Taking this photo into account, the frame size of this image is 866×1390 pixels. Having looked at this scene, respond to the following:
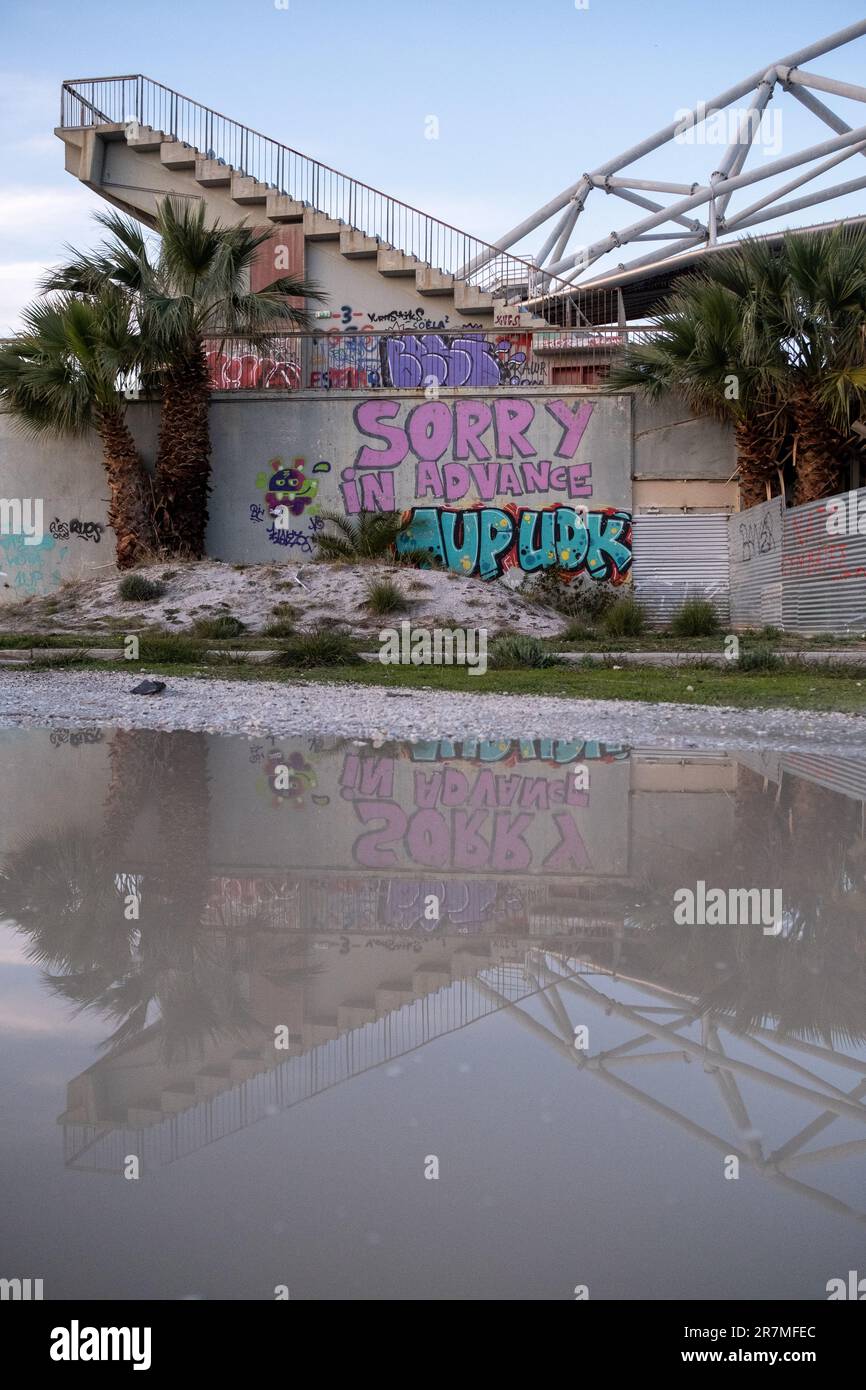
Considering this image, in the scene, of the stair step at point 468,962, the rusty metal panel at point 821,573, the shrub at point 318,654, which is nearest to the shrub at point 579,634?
the rusty metal panel at point 821,573

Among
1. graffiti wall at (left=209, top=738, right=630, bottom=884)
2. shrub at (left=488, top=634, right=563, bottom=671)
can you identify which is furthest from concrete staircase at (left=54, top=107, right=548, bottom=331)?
graffiti wall at (left=209, top=738, right=630, bottom=884)

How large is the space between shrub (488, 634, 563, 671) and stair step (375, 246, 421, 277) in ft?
49.2

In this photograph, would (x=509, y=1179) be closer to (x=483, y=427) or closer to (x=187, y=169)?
(x=483, y=427)

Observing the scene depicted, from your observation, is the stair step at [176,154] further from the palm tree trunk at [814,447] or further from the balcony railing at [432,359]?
the palm tree trunk at [814,447]

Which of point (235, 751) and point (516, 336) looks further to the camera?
point (516, 336)

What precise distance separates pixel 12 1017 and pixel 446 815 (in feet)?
12.0

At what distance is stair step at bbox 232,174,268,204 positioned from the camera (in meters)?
30.1

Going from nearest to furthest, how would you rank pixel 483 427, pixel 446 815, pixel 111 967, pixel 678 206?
pixel 111 967, pixel 446 815, pixel 483 427, pixel 678 206

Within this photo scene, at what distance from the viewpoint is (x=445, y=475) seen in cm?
2722

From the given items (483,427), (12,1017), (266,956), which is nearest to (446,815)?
(266,956)

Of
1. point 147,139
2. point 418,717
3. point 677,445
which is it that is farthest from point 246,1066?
point 147,139

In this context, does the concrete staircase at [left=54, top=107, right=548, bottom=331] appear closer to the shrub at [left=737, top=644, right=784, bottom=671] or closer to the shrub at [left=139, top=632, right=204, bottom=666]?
the shrub at [left=139, top=632, right=204, bottom=666]

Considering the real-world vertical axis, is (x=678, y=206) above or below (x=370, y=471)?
above

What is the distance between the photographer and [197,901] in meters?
5.25
